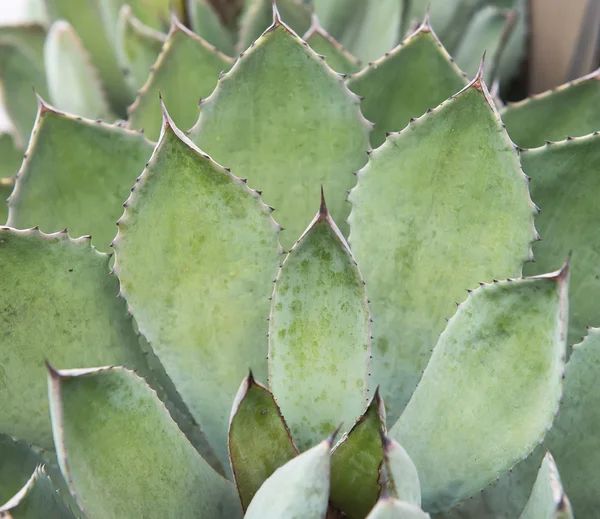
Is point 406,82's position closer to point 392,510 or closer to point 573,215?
point 573,215

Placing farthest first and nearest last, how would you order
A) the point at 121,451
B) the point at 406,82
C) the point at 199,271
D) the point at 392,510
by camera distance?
the point at 406,82 → the point at 199,271 → the point at 121,451 → the point at 392,510

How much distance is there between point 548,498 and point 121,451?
28cm

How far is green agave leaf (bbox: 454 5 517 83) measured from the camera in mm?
906

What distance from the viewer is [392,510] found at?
394 mm

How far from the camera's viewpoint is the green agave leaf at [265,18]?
887 millimetres

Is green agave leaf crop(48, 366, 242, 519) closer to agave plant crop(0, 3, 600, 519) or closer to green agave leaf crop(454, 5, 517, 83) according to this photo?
agave plant crop(0, 3, 600, 519)

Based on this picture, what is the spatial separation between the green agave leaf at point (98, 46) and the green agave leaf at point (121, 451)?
2.17 ft

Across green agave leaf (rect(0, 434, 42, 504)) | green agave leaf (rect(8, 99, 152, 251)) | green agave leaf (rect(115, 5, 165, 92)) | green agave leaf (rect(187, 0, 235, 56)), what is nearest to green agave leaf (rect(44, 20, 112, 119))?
green agave leaf (rect(115, 5, 165, 92))

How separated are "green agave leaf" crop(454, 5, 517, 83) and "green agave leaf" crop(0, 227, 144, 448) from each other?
558 mm

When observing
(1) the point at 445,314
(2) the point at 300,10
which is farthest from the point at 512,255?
(2) the point at 300,10

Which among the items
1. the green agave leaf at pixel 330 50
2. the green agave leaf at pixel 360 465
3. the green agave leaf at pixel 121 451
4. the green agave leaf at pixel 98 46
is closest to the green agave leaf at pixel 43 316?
the green agave leaf at pixel 121 451

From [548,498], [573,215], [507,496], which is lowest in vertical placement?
[507,496]

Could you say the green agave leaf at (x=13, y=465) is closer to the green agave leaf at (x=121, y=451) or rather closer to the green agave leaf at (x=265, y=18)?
the green agave leaf at (x=121, y=451)

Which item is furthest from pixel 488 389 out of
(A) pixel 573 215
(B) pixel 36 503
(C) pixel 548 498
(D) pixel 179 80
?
(D) pixel 179 80
